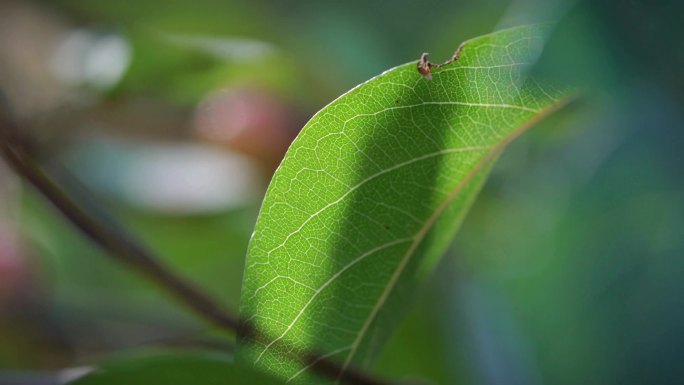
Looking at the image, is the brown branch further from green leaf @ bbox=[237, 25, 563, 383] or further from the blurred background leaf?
the blurred background leaf

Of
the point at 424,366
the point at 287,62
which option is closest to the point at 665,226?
the point at 424,366

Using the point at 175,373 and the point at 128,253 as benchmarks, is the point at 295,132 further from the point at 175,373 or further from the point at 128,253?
the point at 175,373

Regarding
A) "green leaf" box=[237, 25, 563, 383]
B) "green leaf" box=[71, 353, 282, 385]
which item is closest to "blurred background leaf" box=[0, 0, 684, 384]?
"green leaf" box=[237, 25, 563, 383]

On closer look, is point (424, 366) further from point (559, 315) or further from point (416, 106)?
point (416, 106)

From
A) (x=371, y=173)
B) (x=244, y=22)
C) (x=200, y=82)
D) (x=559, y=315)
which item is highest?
(x=244, y=22)

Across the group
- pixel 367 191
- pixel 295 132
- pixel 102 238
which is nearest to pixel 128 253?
pixel 102 238

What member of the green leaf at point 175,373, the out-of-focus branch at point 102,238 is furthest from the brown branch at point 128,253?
the green leaf at point 175,373
